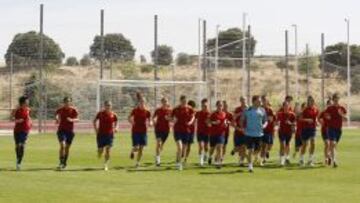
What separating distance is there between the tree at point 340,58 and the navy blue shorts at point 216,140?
6800cm

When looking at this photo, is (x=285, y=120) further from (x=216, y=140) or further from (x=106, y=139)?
(x=106, y=139)

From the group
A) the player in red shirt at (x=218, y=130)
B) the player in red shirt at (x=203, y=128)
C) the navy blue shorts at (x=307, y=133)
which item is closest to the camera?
the player in red shirt at (x=218, y=130)

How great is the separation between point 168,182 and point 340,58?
8869cm

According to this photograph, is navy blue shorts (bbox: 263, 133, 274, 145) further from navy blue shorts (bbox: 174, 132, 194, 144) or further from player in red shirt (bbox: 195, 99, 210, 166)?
navy blue shorts (bbox: 174, 132, 194, 144)

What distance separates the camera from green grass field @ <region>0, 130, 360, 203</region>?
58.4 ft

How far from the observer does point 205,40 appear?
56.2 meters

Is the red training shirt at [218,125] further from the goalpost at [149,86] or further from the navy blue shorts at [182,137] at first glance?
the goalpost at [149,86]

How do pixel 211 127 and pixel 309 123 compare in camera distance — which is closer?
pixel 211 127

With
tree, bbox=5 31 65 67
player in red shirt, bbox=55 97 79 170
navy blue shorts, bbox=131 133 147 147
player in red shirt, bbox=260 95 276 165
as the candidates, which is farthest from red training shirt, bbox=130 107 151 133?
tree, bbox=5 31 65 67

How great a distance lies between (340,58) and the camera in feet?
352

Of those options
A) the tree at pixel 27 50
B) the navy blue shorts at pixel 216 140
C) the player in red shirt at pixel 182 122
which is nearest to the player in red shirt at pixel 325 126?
the navy blue shorts at pixel 216 140

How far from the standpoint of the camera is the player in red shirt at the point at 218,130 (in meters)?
26.5

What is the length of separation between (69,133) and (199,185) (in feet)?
21.1

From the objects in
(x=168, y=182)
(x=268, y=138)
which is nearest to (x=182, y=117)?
(x=268, y=138)
